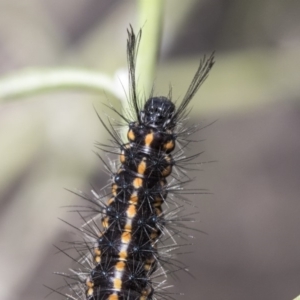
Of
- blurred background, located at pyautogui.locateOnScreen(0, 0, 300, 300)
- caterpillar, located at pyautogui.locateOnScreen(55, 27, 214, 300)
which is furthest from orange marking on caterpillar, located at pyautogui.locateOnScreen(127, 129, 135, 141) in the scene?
blurred background, located at pyautogui.locateOnScreen(0, 0, 300, 300)

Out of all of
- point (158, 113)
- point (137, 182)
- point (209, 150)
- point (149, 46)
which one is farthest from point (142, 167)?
point (209, 150)

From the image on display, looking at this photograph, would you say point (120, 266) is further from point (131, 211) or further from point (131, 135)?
point (131, 135)

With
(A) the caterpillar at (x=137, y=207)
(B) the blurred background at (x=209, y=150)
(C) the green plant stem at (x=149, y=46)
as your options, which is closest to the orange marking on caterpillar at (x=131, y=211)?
(A) the caterpillar at (x=137, y=207)

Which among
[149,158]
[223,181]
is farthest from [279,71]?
[149,158]

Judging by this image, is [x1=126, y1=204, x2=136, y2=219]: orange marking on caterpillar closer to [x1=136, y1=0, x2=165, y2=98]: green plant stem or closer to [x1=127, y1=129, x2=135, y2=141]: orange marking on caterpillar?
[x1=127, y1=129, x2=135, y2=141]: orange marking on caterpillar

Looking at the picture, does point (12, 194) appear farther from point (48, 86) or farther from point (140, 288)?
point (140, 288)

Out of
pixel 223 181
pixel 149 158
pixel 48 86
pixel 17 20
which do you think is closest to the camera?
pixel 149 158
